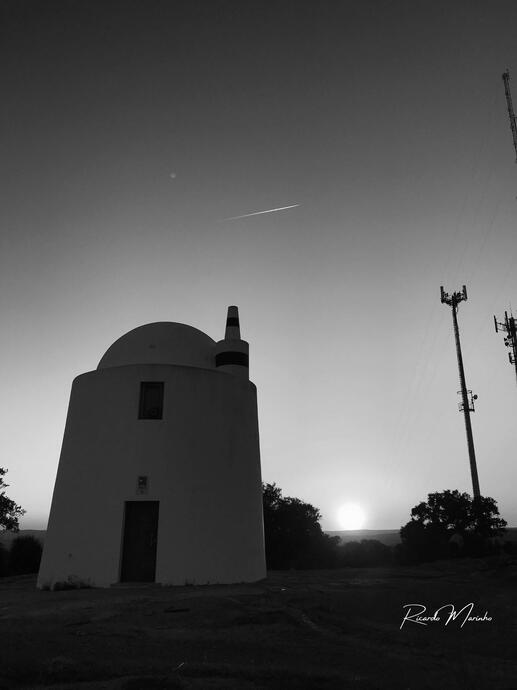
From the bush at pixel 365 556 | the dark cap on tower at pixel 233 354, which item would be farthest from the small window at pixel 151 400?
the bush at pixel 365 556

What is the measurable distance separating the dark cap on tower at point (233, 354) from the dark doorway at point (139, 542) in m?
5.06

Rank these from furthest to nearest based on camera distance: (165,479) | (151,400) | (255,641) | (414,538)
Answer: (414,538) < (151,400) < (165,479) < (255,641)

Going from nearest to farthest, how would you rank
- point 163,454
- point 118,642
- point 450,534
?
point 118,642 < point 163,454 < point 450,534

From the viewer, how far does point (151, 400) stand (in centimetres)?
1522

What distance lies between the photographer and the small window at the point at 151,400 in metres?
15.0

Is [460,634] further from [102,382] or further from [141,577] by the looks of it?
[102,382]

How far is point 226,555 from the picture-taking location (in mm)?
14039

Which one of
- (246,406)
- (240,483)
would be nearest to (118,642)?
(240,483)

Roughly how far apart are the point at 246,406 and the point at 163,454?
3328mm

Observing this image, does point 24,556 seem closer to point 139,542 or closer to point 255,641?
point 139,542

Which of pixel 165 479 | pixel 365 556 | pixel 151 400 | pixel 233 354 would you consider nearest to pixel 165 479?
pixel 165 479

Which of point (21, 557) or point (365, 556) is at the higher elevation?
point (21, 557)

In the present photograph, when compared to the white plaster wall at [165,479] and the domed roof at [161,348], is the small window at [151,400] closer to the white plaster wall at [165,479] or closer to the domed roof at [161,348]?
the white plaster wall at [165,479]
